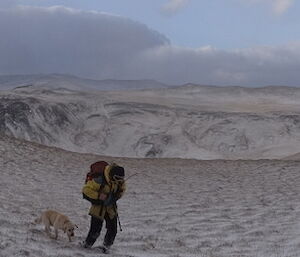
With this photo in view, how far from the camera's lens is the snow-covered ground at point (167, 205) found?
8.41 metres

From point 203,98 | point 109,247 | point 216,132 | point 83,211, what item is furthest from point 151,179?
point 203,98

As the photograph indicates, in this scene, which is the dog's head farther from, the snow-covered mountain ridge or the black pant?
the snow-covered mountain ridge

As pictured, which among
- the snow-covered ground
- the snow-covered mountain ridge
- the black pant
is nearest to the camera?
the black pant

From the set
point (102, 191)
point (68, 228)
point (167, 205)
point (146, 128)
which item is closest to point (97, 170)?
point (102, 191)

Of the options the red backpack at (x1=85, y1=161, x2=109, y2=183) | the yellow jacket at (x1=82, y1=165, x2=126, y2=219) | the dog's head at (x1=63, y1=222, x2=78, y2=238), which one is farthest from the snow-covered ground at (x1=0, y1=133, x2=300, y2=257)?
Answer: the red backpack at (x1=85, y1=161, x2=109, y2=183)

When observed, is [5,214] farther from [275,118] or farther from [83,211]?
[275,118]

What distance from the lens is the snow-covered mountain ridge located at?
1689 inches

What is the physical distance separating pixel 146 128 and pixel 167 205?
34.6 metres

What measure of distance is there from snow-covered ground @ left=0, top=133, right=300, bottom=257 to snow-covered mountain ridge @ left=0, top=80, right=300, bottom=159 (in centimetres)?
2133

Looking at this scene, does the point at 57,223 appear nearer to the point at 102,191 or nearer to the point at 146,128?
the point at 102,191

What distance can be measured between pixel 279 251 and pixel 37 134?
116 ft

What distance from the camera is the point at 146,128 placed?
47.5 meters

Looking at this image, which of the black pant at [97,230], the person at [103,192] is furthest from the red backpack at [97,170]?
the black pant at [97,230]

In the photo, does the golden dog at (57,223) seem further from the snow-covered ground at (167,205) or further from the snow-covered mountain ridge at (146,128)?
the snow-covered mountain ridge at (146,128)
